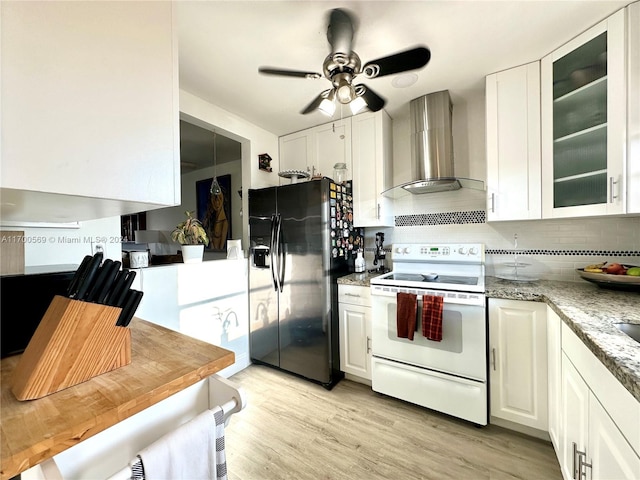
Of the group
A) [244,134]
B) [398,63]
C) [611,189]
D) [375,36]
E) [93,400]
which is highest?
[375,36]

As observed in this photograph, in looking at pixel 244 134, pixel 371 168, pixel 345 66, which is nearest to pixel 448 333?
pixel 371 168

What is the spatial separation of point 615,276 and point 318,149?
246 cm

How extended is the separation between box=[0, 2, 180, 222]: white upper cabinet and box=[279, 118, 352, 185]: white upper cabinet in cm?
216

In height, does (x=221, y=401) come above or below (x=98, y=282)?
below

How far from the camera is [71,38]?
0.47m

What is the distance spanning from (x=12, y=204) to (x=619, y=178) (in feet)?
8.28

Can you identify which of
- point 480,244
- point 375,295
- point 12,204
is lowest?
point 375,295

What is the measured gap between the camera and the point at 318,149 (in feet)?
9.14

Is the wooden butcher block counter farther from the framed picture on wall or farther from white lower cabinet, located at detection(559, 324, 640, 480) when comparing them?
the framed picture on wall

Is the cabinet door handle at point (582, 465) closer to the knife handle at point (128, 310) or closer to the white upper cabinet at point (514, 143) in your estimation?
the white upper cabinet at point (514, 143)

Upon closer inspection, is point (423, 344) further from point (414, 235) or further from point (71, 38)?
point (71, 38)

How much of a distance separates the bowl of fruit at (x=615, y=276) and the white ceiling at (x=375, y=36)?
1456 millimetres

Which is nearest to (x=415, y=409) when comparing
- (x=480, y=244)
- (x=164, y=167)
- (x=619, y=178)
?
(x=480, y=244)

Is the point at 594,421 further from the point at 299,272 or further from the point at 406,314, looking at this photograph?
the point at 299,272
